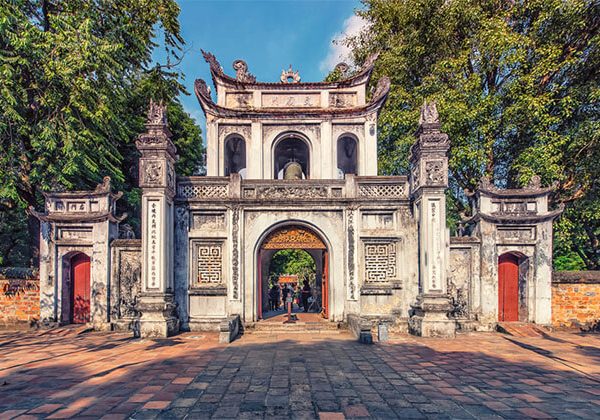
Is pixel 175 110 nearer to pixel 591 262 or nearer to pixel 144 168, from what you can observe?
pixel 144 168

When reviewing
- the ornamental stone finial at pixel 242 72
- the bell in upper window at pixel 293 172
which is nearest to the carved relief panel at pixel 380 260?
the bell in upper window at pixel 293 172

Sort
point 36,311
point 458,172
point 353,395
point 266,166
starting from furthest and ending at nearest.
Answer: point 458,172 → point 266,166 → point 36,311 → point 353,395

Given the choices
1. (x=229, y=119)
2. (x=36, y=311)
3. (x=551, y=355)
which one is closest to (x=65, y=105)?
(x=229, y=119)

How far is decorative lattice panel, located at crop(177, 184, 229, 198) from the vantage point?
1078cm

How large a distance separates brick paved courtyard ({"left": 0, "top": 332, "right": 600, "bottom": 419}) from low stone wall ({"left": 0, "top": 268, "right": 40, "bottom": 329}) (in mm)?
1677

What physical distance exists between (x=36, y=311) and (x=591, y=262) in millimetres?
21785

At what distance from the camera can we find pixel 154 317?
30.8ft

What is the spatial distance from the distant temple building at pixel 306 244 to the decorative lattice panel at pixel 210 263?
0.10 ft

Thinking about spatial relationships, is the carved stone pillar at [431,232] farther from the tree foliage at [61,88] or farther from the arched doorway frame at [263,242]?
the tree foliage at [61,88]

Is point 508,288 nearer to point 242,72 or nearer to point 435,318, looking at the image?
point 435,318

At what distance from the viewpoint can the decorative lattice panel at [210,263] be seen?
34.7 feet

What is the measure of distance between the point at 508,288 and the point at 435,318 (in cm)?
298

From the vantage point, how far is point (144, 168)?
9828 millimetres

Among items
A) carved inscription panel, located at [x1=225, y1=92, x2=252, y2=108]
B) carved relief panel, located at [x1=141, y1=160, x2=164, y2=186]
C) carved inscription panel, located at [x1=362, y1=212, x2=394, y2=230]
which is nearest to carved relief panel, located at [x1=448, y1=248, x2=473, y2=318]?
carved inscription panel, located at [x1=362, y1=212, x2=394, y2=230]
